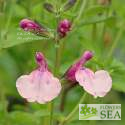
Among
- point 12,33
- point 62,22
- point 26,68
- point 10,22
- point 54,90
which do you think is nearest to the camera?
point 54,90

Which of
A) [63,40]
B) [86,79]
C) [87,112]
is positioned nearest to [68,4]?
[63,40]

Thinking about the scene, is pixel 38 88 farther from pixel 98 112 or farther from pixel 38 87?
pixel 98 112

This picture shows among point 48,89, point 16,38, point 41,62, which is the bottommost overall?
point 48,89

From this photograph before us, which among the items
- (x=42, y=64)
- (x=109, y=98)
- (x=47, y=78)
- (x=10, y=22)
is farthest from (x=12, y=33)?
(x=109, y=98)

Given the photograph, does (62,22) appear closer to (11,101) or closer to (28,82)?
(28,82)

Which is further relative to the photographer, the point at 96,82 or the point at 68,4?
the point at 68,4

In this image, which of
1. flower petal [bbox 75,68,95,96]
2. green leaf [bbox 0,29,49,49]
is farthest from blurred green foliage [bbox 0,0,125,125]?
flower petal [bbox 75,68,95,96]

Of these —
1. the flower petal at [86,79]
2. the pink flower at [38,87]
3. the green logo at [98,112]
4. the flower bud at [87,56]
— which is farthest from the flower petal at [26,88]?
the green logo at [98,112]

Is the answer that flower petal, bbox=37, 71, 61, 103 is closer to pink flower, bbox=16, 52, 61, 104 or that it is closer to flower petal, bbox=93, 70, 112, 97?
pink flower, bbox=16, 52, 61, 104
